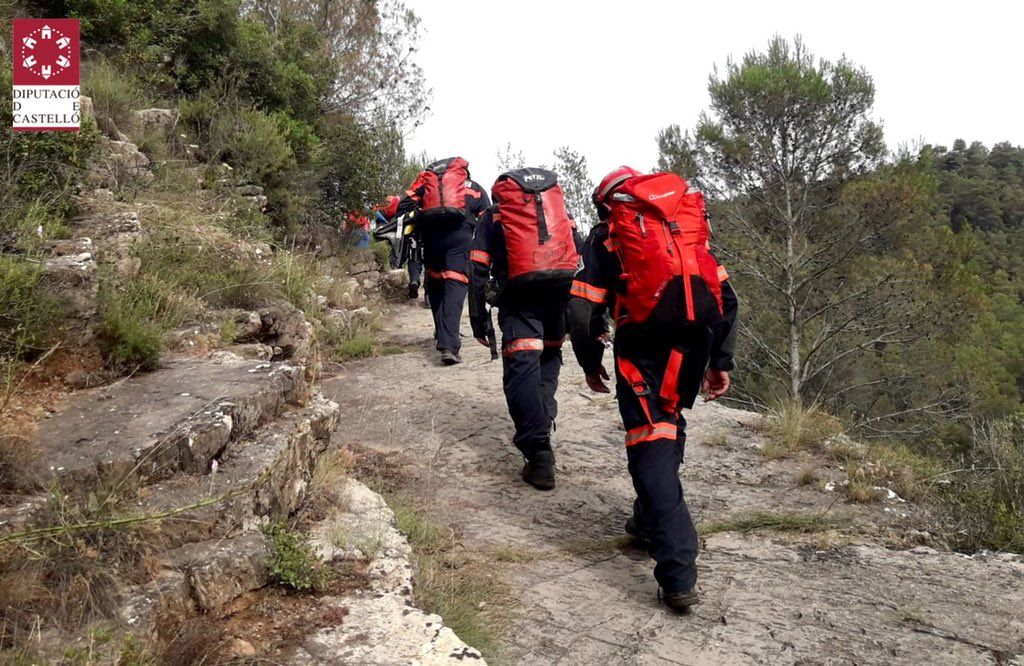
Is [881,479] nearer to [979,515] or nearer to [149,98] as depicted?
[979,515]

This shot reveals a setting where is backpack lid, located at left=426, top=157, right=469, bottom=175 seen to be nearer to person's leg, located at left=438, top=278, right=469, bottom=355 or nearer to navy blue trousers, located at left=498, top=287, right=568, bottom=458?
person's leg, located at left=438, top=278, right=469, bottom=355

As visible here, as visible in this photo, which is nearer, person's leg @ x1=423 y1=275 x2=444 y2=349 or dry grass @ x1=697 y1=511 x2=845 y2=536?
dry grass @ x1=697 y1=511 x2=845 y2=536

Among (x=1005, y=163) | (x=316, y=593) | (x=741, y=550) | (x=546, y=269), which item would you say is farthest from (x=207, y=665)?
(x=1005, y=163)

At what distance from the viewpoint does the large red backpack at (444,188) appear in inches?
266

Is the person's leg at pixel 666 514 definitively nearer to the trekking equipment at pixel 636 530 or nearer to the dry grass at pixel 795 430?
the trekking equipment at pixel 636 530

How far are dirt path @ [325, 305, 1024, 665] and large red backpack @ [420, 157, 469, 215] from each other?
1.91 meters

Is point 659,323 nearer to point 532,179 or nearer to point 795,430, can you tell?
point 532,179

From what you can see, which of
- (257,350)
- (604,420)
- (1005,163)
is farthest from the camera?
(1005,163)

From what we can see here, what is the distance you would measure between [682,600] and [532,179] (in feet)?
8.35

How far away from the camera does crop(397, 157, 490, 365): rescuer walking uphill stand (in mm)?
6773

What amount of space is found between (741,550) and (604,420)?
222cm

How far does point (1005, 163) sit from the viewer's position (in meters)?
49.6

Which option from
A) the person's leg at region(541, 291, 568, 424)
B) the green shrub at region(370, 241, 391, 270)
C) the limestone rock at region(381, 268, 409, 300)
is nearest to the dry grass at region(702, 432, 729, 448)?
the person's leg at region(541, 291, 568, 424)

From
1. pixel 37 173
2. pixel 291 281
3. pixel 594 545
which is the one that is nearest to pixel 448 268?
pixel 291 281
